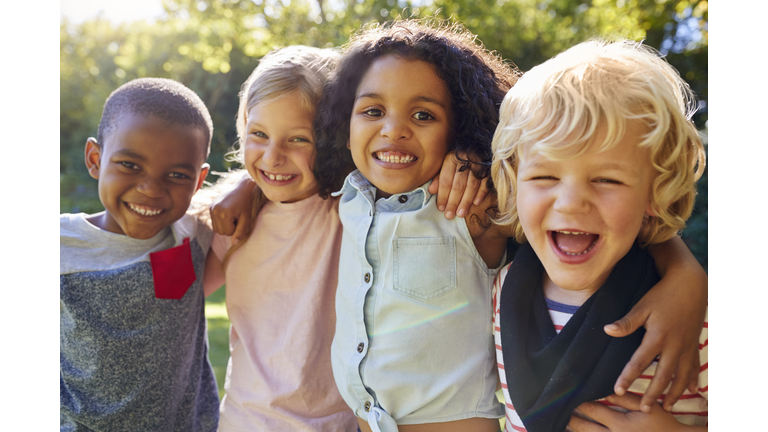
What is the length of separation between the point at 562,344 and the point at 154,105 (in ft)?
5.77

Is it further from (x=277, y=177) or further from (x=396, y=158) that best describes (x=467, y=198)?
(x=277, y=177)

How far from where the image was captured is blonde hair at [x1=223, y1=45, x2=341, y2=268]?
6.88 feet

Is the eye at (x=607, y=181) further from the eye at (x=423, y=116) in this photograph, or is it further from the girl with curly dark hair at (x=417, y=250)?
the eye at (x=423, y=116)

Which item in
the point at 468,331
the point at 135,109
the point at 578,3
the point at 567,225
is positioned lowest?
the point at 468,331

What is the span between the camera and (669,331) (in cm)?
134

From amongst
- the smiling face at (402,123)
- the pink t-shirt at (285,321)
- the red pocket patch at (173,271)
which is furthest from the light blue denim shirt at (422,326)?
the red pocket patch at (173,271)

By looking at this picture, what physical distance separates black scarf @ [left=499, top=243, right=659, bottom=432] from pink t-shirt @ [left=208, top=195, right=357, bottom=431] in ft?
2.83

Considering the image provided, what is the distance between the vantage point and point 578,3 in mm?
10703

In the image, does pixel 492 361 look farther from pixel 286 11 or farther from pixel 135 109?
pixel 286 11

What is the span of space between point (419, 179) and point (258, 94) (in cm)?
79

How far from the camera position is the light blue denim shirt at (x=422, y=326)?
1.70 metres
